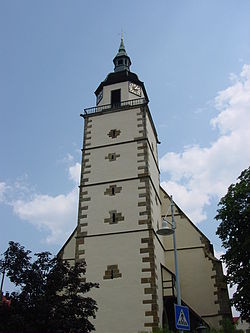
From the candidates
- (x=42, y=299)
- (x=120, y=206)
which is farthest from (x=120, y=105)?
(x=42, y=299)

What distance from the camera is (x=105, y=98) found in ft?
75.8

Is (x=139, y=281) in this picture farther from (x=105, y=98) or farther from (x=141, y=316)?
(x=105, y=98)

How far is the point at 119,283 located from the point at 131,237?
2.05m

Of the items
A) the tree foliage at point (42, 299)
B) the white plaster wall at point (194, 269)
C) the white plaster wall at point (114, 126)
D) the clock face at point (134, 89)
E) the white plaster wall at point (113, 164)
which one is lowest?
the tree foliage at point (42, 299)

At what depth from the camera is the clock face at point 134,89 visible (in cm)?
2308

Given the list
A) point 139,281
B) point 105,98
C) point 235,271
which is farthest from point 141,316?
point 105,98

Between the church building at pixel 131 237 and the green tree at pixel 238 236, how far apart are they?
3.62ft

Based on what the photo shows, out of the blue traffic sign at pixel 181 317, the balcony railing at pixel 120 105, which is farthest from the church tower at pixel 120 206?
the blue traffic sign at pixel 181 317

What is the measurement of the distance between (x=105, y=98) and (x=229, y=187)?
919 centimetres

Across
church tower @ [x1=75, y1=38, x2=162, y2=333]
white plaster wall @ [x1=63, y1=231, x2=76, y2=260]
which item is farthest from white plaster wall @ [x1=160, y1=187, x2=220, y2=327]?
white plaster wall @ [x1=63, y1=231, x2=76, y2=260]

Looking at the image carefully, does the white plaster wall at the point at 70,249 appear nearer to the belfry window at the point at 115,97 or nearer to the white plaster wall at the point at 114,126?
the white plaster wall at the point at 114,126

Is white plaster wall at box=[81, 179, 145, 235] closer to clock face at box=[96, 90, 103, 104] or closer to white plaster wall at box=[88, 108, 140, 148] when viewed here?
white plaster wall at box=[88, 108, 140, 148]

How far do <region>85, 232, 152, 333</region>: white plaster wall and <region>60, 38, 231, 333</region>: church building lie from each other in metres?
0.04

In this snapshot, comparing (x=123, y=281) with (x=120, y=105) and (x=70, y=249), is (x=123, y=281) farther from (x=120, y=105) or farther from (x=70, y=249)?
(x=120, y=105)
